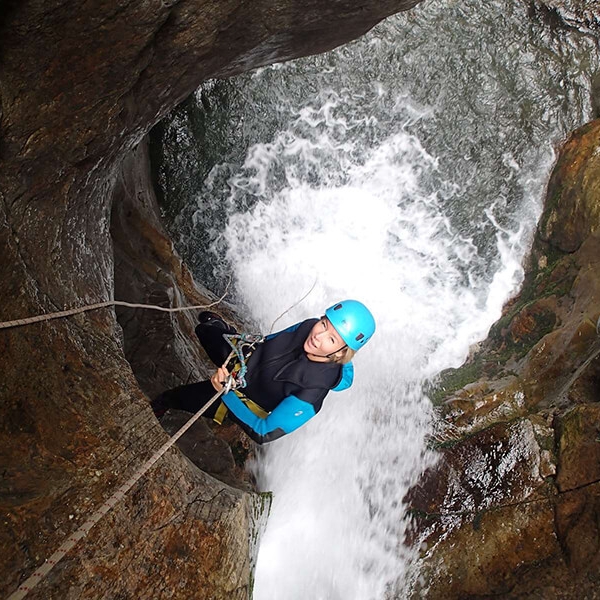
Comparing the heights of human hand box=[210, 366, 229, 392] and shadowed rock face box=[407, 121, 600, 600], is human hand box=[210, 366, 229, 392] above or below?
above

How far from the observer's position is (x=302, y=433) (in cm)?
673

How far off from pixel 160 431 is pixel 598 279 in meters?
5.25

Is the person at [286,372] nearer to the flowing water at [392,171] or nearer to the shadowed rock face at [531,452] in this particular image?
the shadowed rock face at [531,452]

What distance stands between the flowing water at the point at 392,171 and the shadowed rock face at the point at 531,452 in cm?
93

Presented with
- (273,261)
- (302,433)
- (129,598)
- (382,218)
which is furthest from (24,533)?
(382,218)

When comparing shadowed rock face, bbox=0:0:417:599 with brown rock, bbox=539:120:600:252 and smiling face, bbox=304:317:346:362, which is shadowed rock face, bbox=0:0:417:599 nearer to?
smiling face, bbox=304:317:346:362

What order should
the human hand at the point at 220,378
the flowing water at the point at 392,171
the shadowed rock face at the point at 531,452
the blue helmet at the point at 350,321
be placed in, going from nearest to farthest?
the blue helmet at the point at 350,321 → the human hand at the point at 220,378 → the shadowed rock face at the point at 531,452 → the flowing water at the point at 392,171

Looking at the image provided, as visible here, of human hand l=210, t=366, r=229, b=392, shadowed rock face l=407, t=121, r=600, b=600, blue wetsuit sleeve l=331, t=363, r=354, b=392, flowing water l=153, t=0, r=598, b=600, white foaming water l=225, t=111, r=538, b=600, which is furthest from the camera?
flowing water l=153, t=0, r=598, b=600

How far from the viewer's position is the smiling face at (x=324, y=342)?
3768 millimetres

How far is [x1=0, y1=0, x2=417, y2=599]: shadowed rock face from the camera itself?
9.61ft

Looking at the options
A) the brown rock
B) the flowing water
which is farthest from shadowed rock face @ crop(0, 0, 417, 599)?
the brown rock

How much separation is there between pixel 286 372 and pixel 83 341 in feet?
4.58

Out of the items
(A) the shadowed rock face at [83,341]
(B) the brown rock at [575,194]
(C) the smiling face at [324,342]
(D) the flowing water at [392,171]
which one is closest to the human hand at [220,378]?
(A) the shadowed rock face at [83,341]

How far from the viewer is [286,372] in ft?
13.1
